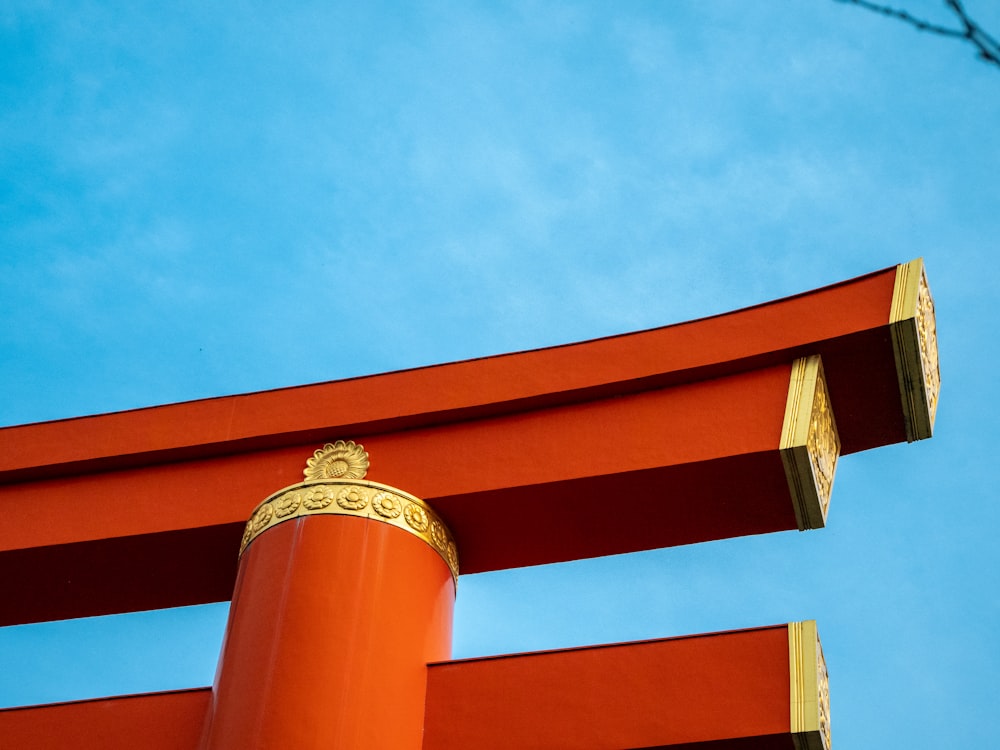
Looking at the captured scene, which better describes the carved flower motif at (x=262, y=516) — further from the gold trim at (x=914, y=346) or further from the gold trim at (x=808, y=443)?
the gold trim at (x=914, y=346)

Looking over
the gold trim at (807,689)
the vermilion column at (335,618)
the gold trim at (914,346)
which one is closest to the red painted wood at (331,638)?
the vermilion column at (335,618)

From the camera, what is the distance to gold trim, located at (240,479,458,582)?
19.4 ft

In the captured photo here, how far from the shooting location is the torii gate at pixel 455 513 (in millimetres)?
5250

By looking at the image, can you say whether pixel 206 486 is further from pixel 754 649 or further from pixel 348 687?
pixel 754 649

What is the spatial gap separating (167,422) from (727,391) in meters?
2.90

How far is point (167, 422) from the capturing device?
6695 mm

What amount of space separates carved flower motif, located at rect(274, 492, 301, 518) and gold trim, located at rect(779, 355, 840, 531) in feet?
7.31

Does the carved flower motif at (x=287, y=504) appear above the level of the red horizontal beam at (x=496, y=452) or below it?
below

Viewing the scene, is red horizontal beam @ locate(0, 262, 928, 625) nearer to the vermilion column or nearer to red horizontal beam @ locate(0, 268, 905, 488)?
red horizontal beam @ locate(0, 268, 905, 488)

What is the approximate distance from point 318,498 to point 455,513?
0.66 metres

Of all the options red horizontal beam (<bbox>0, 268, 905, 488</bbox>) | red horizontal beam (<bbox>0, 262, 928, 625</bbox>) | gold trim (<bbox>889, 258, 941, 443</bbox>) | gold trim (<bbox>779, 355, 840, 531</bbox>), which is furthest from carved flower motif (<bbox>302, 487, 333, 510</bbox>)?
gold trim (<bbox>889, 258, 941, 443</bbox>)

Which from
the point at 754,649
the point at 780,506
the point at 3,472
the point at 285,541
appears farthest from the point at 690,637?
the point at 3,472

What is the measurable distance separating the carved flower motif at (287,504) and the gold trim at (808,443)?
7.31 ft

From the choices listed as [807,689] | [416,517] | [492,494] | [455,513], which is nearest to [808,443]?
[807,689]
